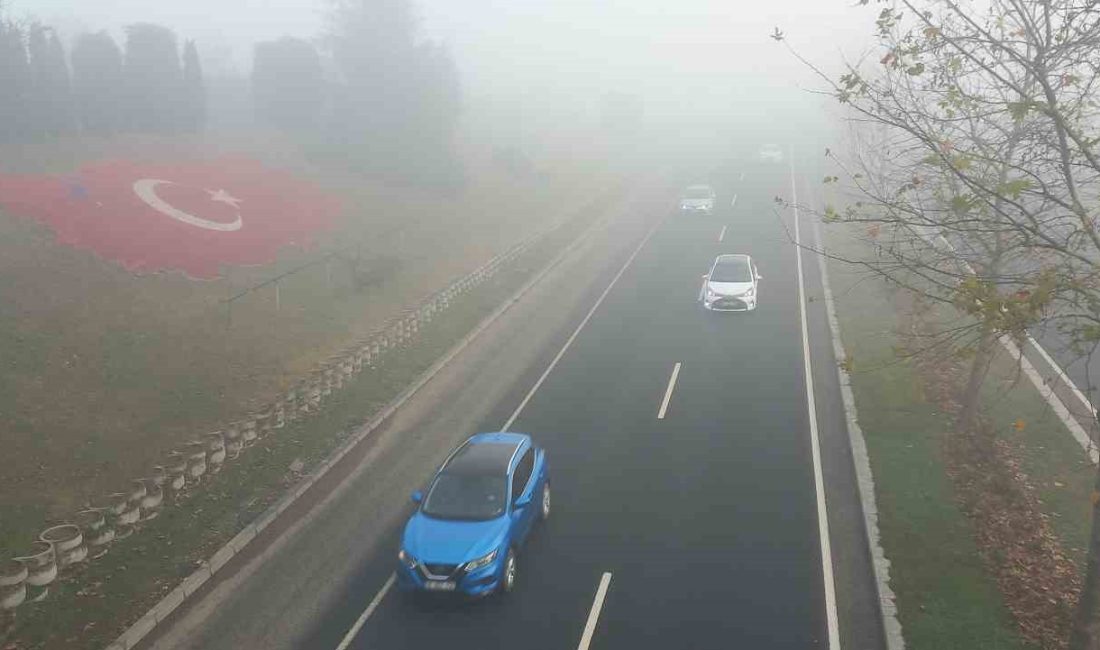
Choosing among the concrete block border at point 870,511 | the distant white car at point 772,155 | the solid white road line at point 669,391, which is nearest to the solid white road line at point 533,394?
the solid white road line at point 669,391

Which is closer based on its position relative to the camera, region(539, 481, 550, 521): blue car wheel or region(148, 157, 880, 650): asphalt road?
region(148, 157, 880, 650): asphalt road

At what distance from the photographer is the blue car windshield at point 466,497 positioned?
11.8 m

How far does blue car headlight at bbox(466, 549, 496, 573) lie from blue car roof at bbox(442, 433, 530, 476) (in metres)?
1.65

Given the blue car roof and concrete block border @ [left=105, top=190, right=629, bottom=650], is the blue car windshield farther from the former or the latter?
concrete block border @ [left=105, top=190, right=629, bottom=650]

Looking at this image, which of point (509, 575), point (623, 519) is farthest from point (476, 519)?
point (623, 519)

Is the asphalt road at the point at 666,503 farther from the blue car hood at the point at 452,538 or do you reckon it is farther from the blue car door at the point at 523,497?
the blue car hood at the point at 452,538

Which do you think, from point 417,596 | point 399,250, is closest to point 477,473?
point 417,596

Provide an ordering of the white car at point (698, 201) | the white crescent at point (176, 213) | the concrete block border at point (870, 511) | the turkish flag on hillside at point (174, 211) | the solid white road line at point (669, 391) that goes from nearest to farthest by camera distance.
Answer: the concrete block border at point (870, 511) → the solid white road line at point (669, 391) → the turkish flag on hillside at point (174, 211) → the white crescent at point (176, 213) → the white car at point (698, 201)

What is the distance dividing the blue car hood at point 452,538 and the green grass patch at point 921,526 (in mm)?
5722

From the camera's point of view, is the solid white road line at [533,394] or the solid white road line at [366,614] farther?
the solid white road line at [533,394]

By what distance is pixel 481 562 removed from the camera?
10.9 m

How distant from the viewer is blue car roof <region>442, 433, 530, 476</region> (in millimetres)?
12523

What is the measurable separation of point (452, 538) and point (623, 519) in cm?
329

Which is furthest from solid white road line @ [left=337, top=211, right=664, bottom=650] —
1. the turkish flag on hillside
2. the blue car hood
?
the turkish flag on hillside
